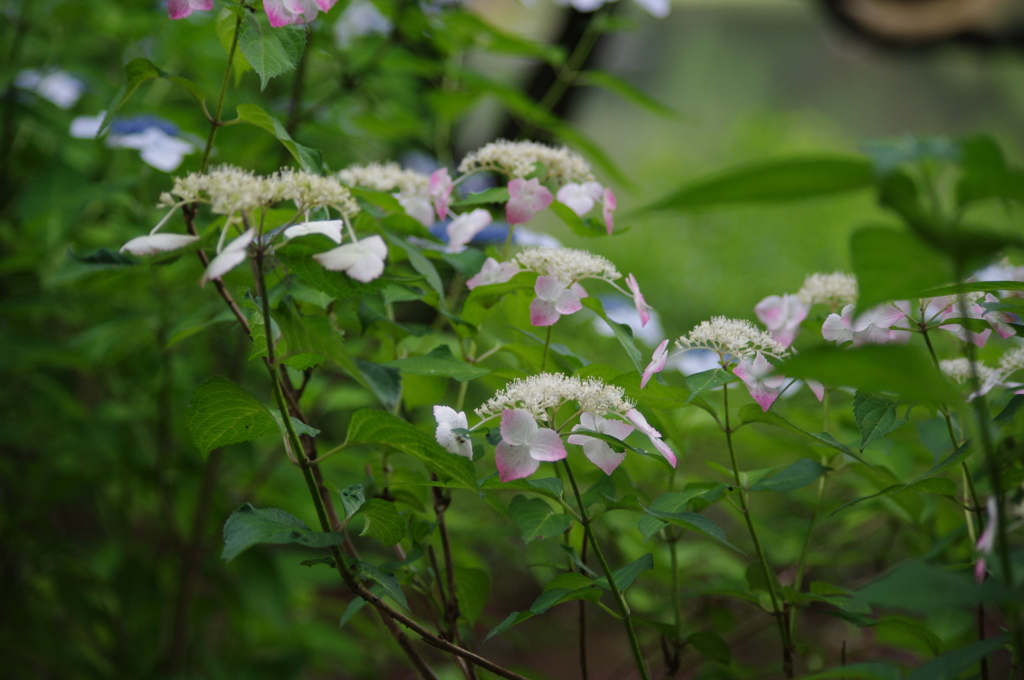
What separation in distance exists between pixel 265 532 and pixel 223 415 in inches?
2.8

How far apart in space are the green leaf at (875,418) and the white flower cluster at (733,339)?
0.05 metres

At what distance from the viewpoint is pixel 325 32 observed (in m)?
0.83

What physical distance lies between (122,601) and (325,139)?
753 millimetres

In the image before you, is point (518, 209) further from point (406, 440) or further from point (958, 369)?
point (958, 369)

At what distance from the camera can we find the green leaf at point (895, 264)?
26 cm

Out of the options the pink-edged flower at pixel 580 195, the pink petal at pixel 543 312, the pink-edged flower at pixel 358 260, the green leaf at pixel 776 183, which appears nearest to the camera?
the green leaf at pixel 776 183

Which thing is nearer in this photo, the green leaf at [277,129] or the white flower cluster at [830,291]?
the green leaf at [277,129]

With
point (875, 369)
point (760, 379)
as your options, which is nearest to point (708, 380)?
point (760, 379)

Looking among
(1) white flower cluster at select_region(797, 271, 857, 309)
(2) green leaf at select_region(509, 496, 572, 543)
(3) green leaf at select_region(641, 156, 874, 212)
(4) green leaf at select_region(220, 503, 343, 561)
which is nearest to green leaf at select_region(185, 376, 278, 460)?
(4) green leaf at select_region(220, 503, 343, 561)

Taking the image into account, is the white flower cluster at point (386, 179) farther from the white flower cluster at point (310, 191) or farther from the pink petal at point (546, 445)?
the pink petal at point (546, 445)

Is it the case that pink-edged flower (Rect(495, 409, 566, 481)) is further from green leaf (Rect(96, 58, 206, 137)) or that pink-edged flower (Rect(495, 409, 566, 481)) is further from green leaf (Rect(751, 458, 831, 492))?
green leaf (Rect(96, 58, 206, 137))

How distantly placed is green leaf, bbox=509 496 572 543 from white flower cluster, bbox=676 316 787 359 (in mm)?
124

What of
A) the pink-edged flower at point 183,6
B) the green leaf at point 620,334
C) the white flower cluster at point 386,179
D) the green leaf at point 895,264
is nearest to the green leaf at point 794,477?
the green leaf at point 620,334

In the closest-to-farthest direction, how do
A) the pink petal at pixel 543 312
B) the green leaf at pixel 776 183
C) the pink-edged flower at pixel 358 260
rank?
the green leaf at pixel 776 183, the pink-edged flower at pixel 358 260, the pink petal at pixel 543 312
